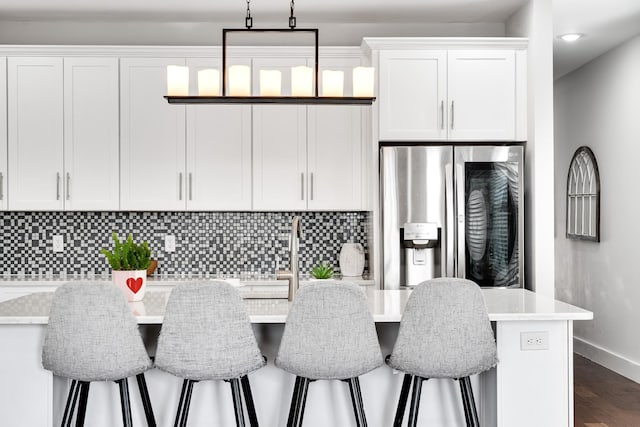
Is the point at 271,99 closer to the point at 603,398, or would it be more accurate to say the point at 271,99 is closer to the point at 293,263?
the point at 293,263

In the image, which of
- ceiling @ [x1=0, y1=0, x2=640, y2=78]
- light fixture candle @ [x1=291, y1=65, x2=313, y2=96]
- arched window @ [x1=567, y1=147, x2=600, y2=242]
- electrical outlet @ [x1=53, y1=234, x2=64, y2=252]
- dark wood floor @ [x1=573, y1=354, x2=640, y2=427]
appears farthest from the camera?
arched window @ [x1=567, y1=147, x2=600, y2=242]

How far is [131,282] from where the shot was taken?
2.88 m

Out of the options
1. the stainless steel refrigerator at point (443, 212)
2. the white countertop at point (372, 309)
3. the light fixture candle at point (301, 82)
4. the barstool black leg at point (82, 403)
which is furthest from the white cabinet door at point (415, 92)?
the barstool black leg at point (82, 403)

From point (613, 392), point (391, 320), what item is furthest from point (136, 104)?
point (613, 392)

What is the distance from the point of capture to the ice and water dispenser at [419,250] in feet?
13.3

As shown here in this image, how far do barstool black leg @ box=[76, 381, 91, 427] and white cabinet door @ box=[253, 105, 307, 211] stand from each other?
2.03 metres

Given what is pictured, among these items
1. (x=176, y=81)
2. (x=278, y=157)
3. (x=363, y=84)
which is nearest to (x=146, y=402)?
(x=176, y=81)

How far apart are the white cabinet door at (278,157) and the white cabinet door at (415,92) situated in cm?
62

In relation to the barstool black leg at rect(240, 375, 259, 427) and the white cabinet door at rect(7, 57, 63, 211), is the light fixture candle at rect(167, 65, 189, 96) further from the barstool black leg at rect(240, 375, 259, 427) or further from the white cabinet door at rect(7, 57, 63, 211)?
the white cabinet door at rect(7, 57, 63, 211)

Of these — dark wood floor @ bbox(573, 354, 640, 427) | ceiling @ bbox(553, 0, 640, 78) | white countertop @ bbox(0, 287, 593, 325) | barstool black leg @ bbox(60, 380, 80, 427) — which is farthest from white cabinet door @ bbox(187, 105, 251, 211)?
dark wood floor @ bbox(573, 354, 640, 427)

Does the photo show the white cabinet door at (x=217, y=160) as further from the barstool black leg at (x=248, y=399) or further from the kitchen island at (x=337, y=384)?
the barstool black leg at (x=248, y=399)

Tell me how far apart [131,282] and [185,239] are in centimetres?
185

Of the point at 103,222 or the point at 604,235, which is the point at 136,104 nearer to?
the point at 103,222

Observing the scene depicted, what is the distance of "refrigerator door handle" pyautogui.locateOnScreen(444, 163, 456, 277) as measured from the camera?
406 cm
